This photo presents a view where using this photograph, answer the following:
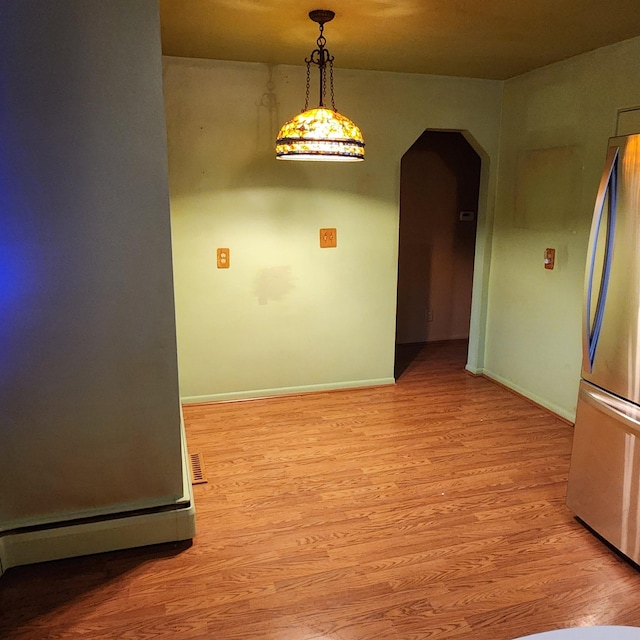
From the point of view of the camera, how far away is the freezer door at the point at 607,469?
2.18 m

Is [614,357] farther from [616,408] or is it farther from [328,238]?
[328,238]

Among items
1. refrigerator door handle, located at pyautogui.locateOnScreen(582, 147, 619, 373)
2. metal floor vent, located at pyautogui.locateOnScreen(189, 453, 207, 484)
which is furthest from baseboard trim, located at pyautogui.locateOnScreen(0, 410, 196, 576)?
refrigerator door handle, located at pyautogui.locateOnScreen(582, 147, 619, 373)

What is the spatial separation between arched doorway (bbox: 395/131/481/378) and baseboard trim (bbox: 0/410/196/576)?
10.7ft

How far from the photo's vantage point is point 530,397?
408cm

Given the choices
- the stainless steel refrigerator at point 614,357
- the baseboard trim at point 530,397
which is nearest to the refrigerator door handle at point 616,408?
the stainless steel refrigerator at point 614,357

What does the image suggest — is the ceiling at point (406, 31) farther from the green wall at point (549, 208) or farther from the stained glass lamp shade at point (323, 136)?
the stained glass lamp shade at point (323, 136)

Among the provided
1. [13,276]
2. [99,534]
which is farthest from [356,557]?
[13,276]

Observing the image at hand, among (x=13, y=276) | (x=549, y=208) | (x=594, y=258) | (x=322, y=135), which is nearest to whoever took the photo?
(x=13, y=276)

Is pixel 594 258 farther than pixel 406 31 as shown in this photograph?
No

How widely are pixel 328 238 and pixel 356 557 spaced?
2316 mm

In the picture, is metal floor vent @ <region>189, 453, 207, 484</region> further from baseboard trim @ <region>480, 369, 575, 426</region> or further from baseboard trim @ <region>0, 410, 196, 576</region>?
baseboard trim @ <region>480, 369, 575, 426</region>

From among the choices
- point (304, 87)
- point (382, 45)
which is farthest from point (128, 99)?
point (304, 87)

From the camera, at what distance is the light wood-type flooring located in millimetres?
1973

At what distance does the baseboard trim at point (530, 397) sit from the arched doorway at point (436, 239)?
0.90m
